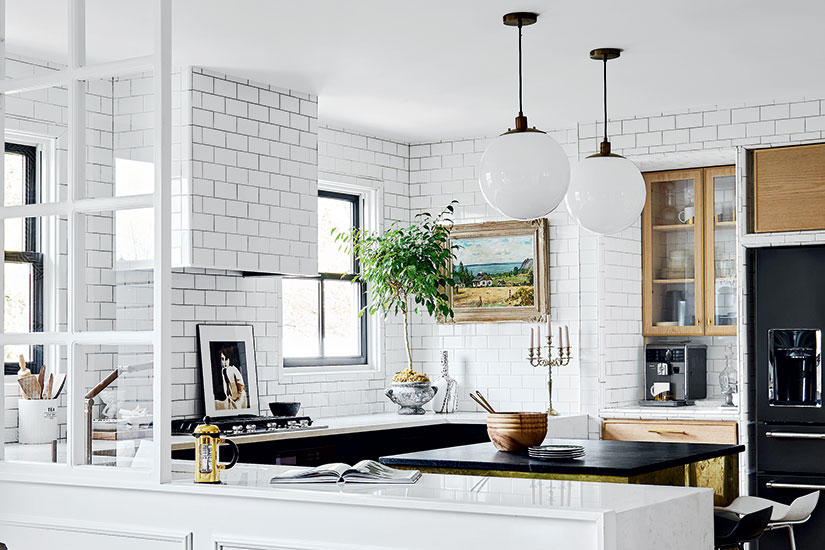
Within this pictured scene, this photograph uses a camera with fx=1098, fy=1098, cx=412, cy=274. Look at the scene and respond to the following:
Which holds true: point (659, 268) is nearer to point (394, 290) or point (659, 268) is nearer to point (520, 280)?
point (520, 280)

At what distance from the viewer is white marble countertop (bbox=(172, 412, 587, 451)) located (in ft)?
18.8

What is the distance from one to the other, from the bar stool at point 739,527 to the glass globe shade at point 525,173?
54.3 inches

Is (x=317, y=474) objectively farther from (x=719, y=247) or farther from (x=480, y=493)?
(x=719, y=247)

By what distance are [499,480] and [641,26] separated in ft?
8.18

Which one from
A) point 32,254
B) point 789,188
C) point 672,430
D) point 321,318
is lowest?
point 672,430

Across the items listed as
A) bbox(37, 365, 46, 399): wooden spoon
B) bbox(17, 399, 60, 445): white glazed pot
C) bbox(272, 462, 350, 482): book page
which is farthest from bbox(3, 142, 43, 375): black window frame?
bbox(272, 462, 350, 482): book page

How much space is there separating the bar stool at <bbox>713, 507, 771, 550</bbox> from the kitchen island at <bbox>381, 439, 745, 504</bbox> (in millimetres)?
277

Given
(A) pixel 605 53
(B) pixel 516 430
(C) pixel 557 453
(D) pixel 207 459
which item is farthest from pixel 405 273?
(D) pixel 207 459

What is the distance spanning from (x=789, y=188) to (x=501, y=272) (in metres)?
1.93

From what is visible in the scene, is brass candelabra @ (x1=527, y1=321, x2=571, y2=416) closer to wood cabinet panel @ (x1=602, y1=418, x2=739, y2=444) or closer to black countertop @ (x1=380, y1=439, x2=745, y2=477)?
wood cabinet panel @ (x1=602, y1=418, x2=739, y2=444)

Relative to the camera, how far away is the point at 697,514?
113 inches

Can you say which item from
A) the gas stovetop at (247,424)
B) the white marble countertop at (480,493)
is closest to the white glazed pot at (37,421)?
the white marble countertop at (480,493)

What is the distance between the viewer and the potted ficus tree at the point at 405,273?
6.76 meters

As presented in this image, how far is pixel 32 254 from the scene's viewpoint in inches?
135
